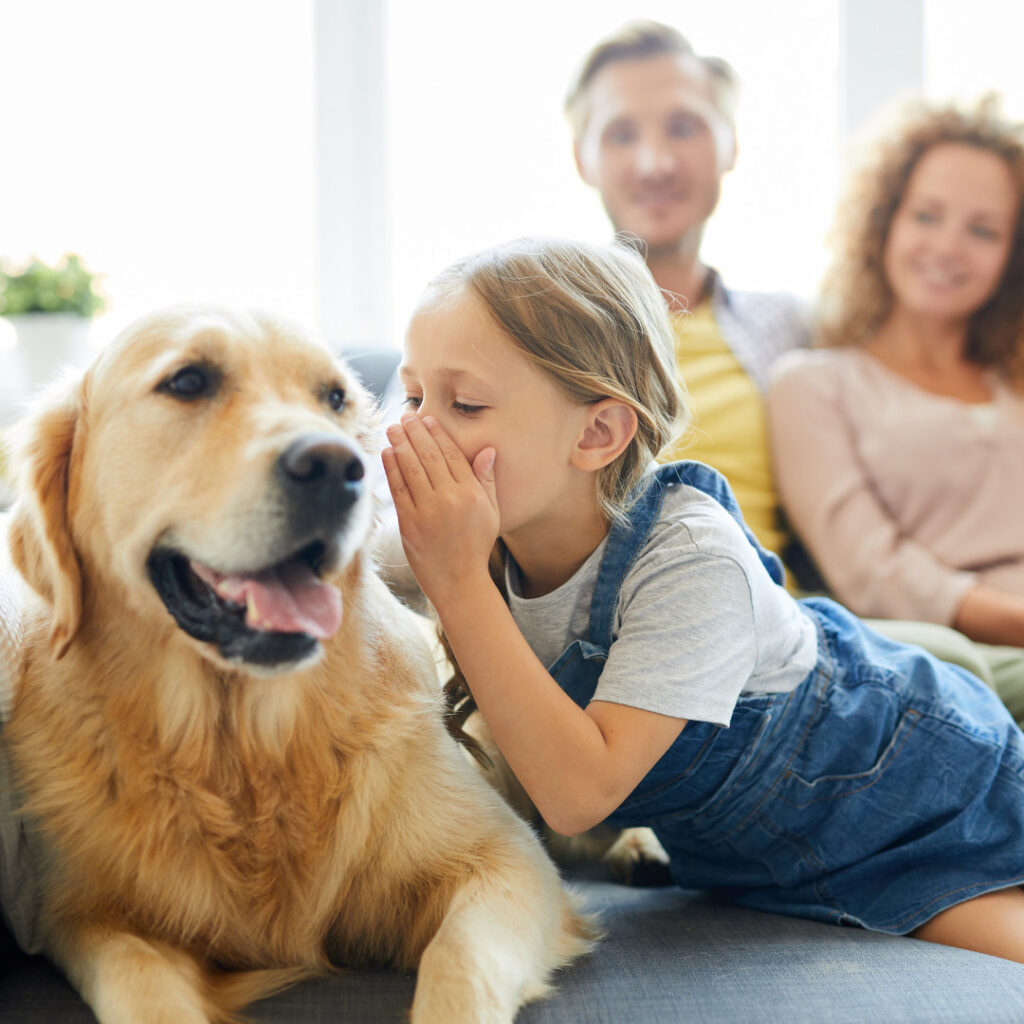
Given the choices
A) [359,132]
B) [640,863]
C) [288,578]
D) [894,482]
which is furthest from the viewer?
[359,132]

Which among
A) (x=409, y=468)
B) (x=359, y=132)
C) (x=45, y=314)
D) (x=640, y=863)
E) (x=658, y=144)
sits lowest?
(x=640, y=863)

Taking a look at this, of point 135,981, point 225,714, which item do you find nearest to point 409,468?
point 225,714

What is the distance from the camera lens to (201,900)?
1.03m

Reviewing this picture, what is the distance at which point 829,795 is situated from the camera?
1269mm

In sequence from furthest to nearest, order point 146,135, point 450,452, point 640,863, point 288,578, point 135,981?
point 146,135, point 640,863, point 450,452, point 288,578, point 135,981

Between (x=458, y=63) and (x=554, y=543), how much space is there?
225cm

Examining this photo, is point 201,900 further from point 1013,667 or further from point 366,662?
point 1013,667

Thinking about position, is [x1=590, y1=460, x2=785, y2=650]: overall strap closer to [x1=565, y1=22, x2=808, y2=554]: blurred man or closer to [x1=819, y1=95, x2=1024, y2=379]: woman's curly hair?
[x1=565, y1=22, x2=808, y2=554]: blurred man

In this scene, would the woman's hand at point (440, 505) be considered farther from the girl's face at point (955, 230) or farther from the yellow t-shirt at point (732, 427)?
the girl's face at point (955, 230)

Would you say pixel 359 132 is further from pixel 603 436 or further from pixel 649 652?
pixel 649 652

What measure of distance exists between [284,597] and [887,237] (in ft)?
6.17

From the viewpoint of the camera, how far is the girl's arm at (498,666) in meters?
1.07

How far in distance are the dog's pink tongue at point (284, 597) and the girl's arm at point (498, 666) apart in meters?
0.14

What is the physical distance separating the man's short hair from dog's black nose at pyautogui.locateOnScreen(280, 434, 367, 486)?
178cm
